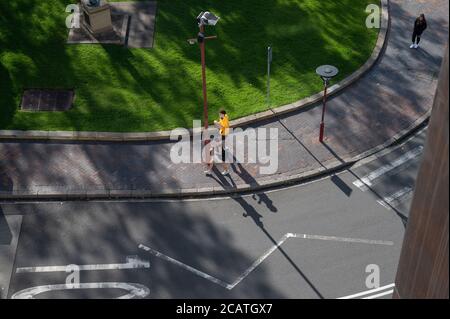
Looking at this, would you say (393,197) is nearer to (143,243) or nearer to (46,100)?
(143,243)

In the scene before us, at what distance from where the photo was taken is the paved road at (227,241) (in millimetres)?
19688

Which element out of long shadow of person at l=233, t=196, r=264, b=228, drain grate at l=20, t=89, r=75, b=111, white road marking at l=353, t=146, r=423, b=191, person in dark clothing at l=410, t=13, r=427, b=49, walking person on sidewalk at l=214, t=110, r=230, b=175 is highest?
person in dark clothing at l=410, t=13, r=427, b=49

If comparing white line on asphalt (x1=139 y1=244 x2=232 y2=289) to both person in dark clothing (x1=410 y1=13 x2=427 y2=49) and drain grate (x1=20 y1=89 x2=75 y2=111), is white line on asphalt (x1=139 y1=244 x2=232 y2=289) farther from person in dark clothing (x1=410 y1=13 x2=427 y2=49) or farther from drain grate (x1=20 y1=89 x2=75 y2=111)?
person in dark clothing (x1=410 y1=13 x2=427 y2=49)

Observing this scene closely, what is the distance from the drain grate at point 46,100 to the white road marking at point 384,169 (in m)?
9.64

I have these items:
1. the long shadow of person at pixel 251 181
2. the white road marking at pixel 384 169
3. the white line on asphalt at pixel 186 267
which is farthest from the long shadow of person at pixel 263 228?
the white road marking at pixel 384 169

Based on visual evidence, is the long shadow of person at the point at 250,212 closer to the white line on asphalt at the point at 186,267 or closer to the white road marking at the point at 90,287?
the white line on asphalt at the point at 186,267

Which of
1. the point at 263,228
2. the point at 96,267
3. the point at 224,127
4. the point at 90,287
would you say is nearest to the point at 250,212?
the point at 263,228

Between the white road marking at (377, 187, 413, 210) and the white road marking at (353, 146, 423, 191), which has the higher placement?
the white road marking at (353, 146, 423, 191)

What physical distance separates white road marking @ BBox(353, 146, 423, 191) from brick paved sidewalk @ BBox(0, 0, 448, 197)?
0.86 meters

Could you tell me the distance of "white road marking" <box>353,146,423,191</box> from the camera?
73.3 feet

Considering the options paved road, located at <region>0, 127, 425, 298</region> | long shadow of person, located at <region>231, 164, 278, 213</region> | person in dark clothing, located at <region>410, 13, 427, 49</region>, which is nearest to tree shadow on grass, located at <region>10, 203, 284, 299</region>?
paved road, located at <region>0, 127, 425, 298</region>

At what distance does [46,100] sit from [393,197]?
11478 mm

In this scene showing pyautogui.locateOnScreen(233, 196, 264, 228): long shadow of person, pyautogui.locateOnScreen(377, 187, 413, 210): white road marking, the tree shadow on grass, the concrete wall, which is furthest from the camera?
pyautogui.locateOnScreen(377, 187, 413, 210): white road marking

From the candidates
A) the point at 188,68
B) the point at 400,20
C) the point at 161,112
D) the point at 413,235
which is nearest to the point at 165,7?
the point at 188,68
